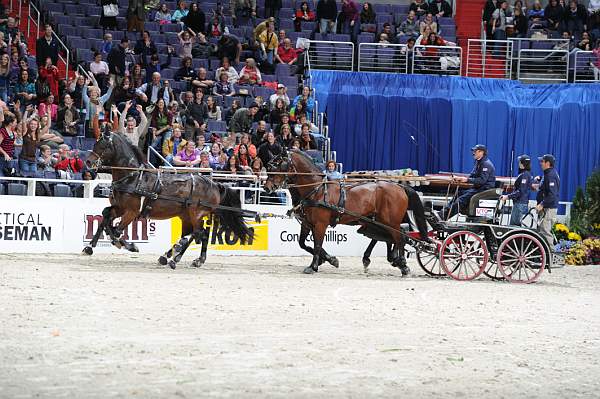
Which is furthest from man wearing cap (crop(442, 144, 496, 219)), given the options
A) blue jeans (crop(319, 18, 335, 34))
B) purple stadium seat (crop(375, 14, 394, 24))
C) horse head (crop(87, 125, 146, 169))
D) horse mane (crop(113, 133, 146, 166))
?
purple stadium seat (crop(375, 14, 394, 24))

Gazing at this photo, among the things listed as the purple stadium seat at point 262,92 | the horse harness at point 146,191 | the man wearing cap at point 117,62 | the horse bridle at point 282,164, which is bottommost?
the horse harness at point 146,191

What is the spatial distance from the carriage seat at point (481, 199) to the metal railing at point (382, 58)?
380 inches

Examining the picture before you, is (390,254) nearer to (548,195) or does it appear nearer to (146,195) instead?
(548,195)

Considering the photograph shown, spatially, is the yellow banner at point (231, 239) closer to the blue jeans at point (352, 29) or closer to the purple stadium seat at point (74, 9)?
the purple stadium seat at point (74, 9)

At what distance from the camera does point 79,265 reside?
1636 cm

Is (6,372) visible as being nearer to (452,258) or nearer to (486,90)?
(452,258)

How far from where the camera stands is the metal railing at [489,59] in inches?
1065

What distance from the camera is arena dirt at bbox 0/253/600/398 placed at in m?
8.50

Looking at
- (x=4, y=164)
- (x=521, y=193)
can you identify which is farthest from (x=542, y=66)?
(x=4, y=164)

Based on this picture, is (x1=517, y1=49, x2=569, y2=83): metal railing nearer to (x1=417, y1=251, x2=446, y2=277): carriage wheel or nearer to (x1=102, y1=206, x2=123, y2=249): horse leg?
(x1=417, y1=251, x2=446, y2=277): carriage wheel

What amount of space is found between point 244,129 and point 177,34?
4.01m

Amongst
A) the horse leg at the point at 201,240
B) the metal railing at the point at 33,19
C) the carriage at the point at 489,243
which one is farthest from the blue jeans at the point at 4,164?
the carriage at the point at 489,243

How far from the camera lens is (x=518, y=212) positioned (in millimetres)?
17406

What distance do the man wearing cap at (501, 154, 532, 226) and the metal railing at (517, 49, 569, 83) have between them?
9998 mm
